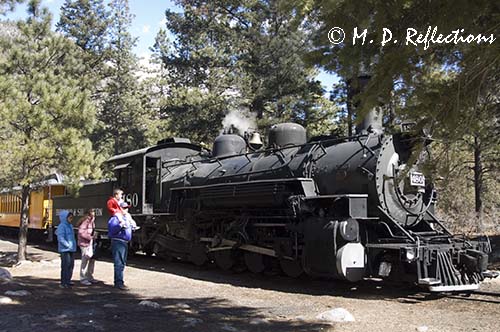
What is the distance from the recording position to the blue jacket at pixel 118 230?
339 inches

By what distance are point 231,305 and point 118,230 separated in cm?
244

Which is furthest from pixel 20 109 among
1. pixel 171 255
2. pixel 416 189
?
pixel 416 189

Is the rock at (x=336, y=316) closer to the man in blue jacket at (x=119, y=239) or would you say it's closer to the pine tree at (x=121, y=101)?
the man in blue jacket at (x=119, y=239)

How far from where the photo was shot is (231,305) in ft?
24.9

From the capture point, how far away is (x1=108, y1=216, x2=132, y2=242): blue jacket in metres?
8.61

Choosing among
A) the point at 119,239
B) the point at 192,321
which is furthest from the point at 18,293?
the point at 192,321

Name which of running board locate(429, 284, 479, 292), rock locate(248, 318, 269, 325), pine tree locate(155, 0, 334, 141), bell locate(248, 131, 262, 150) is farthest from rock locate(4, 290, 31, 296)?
pine tree locate(155, 0, 334, 141)

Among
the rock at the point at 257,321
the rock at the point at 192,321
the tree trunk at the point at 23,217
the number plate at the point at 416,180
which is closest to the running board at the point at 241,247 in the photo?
the number plate at the point at 416,180

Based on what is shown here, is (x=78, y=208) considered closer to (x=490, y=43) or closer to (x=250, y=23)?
(x=250, y=23)

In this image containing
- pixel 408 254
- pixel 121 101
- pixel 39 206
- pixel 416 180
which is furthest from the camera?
pixel 121 101

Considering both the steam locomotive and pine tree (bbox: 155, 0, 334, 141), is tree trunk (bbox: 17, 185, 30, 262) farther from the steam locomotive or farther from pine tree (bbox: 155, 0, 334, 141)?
pine tree (bbox: 155, 0, 334, 141)

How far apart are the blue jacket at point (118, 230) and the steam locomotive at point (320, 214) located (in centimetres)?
250

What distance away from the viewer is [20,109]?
12.2 meters

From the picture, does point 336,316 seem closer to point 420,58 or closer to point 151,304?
point 151,304
